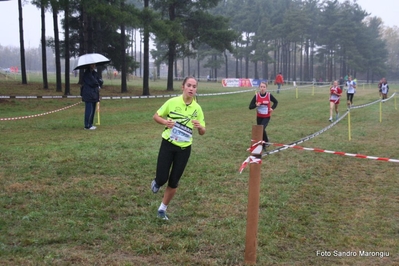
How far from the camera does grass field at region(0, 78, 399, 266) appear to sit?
4832 mm

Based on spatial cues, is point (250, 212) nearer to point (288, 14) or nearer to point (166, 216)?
point (166, 216)

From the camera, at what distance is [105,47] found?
107 feet

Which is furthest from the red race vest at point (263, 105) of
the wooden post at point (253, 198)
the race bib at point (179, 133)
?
the wooden post at point (253, 198)

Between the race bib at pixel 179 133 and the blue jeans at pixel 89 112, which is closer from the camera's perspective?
the race bib at pixel 179 133

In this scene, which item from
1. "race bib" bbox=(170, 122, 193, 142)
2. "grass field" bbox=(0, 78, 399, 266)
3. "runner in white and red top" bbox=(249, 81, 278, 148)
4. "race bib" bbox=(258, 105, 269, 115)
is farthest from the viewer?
"race bib" bbox=(258, 105, 269, 115)

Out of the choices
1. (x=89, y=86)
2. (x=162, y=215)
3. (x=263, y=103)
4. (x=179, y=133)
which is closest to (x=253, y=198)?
(x=179, y=133)

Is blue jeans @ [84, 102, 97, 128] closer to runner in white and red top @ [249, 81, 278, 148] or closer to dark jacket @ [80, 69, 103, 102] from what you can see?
dark jacket @ [80, 69, 103, 102]

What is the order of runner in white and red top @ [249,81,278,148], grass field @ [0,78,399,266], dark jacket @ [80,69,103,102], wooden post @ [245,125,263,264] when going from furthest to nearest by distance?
dark jacket @ [80,69,103,102] < runner in white and red top @ [249,81,278,148] < grass field @ [0,78,399,266] < wooden post @ [245,125,263,264]

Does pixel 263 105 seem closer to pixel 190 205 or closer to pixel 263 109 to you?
pixel 263 109

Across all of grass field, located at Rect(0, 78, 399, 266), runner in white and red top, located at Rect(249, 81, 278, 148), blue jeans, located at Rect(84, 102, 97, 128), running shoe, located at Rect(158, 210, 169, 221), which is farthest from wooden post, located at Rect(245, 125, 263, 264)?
blue jeans, located at Rect(84, 102, 97, 128)

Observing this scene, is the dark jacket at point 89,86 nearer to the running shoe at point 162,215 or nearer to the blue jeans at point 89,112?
the blue jeans at point 89,112

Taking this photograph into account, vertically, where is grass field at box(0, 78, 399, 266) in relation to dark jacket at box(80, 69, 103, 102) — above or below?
below

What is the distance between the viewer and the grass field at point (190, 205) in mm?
4832

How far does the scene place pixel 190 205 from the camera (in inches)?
257
